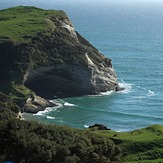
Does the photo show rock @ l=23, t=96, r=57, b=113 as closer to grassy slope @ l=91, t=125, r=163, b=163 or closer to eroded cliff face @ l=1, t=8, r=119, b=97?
eroded cliff face @ l=1, t=8, r=119, b=97

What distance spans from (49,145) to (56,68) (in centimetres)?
6405

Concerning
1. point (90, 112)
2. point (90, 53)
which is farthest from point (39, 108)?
point (90, 53)

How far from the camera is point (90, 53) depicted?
112 m

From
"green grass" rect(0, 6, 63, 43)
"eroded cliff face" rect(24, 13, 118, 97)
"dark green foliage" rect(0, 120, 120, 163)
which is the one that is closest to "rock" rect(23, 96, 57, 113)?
"eroded cliff face" rect(24, 13, 118, 97)

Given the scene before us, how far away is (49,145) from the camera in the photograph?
3956cm

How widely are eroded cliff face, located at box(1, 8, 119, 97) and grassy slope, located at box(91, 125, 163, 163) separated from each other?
46.6m

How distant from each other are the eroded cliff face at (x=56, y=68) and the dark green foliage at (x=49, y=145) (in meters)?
54.2

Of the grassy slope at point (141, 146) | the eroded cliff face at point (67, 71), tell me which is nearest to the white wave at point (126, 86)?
the eroded cliff face at point (67, 71)

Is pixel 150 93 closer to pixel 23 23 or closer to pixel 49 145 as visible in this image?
pixel 23 23

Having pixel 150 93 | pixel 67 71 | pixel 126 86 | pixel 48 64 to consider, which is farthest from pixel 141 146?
pixel 126 86

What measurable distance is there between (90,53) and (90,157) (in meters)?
70.9

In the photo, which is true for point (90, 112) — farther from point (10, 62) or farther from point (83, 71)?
point (10, 62)

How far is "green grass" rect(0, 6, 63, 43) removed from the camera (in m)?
108

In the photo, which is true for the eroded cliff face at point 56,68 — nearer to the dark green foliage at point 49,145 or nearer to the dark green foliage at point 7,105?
the dark green foliage at point 7,105
